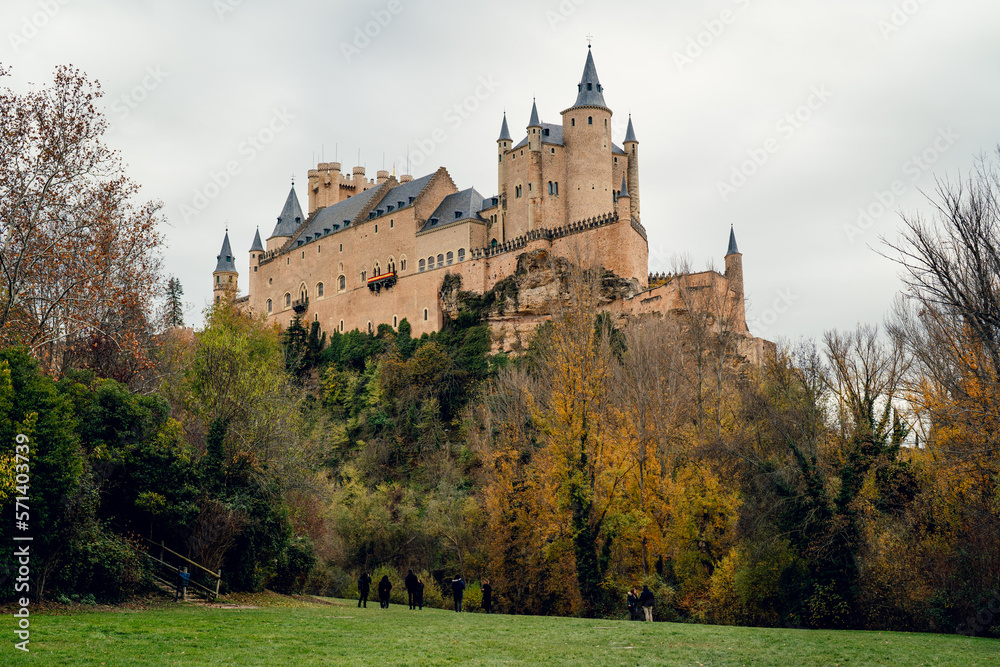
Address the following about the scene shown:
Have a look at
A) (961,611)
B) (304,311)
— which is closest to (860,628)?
(961,611)

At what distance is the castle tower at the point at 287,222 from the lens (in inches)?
3415

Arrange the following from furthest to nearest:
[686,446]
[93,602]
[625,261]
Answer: [625,261], [686,446], [93,602]

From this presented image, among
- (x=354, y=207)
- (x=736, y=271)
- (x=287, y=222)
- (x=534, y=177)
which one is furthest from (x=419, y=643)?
(x=287, y=222)

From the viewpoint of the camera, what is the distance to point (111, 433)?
2175 centimetres

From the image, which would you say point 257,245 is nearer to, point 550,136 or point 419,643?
point 550,136

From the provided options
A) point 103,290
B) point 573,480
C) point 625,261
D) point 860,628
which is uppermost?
point 625,261

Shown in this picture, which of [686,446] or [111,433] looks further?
[686,446]

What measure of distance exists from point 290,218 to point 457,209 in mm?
27476

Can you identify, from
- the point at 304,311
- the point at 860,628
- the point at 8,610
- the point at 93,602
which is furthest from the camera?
the point at 304,311

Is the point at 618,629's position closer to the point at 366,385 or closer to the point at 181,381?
the point at 181,381

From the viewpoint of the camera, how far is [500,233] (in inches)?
2542

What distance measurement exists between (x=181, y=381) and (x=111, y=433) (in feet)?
29.5

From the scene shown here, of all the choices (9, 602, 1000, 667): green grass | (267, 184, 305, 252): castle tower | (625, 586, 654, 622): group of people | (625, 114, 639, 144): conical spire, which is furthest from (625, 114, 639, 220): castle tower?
(9, 602, 1000, 667): green grass

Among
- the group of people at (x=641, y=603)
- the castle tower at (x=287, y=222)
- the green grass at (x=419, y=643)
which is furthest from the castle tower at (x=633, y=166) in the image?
the green grass at (x=419, y=643)
